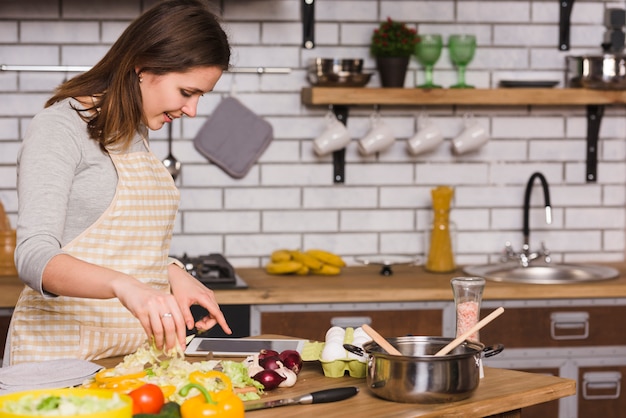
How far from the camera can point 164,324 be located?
6.31ft

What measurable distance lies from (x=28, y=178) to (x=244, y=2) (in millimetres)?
2282

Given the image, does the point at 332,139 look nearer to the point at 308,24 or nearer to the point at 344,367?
the point at 308,24

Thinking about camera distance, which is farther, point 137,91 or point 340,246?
point 340,246

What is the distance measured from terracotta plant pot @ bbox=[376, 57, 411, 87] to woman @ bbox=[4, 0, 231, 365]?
6.04 feet

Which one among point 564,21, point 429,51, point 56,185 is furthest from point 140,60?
point 564,21

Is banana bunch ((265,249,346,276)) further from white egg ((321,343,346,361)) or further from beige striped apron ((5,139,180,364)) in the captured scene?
white egg ((321,343,346,361))

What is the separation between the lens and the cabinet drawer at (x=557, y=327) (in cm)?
392

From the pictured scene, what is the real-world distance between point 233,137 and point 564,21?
162 centimetres

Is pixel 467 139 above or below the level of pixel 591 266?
above

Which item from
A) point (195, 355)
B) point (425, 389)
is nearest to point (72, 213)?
point (195, 355)

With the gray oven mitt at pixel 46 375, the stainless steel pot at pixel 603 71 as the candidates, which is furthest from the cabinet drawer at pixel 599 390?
the gray oven mitt at pixel 46 375

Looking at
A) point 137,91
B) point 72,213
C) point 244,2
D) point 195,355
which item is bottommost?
point 195,355

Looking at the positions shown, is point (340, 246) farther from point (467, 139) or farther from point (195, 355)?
point (195, 355)

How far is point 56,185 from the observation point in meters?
2.29
